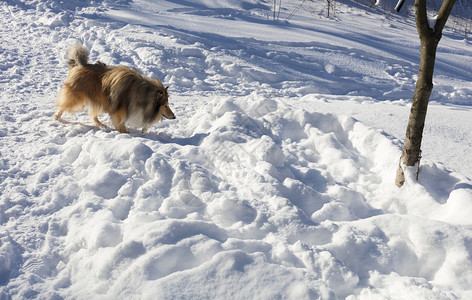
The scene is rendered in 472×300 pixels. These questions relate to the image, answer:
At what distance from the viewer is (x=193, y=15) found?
1027 centimetres

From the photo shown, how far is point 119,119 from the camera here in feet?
14.9

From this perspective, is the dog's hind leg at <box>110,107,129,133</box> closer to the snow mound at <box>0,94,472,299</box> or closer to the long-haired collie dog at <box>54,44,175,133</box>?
the long-haired collie dog at <box>54,44,175,133</box>

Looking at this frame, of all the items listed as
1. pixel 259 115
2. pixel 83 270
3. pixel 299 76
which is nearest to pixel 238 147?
pixel 259 115

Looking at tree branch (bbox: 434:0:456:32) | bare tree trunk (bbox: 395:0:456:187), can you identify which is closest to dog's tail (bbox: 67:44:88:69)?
bare tree trunk (bbox: 395:0:456:187)

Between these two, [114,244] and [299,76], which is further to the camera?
[299,76]

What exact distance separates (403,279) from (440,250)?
42 cm

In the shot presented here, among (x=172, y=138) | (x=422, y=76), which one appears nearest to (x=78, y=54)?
(x=172, y=138)

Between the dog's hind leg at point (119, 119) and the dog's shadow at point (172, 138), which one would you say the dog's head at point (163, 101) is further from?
the dog's hind leg at point (119, 119)

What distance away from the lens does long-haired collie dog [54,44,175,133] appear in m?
4.49

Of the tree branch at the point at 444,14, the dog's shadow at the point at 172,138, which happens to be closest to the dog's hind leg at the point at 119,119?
the dog's shadow at the point at 172,138

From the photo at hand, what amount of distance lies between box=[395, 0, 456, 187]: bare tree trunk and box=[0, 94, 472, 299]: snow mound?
253 mm

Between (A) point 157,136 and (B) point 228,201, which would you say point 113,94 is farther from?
(B) point 228,201

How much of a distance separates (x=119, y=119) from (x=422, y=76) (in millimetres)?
3168

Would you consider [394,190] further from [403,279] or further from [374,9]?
[374,9]
